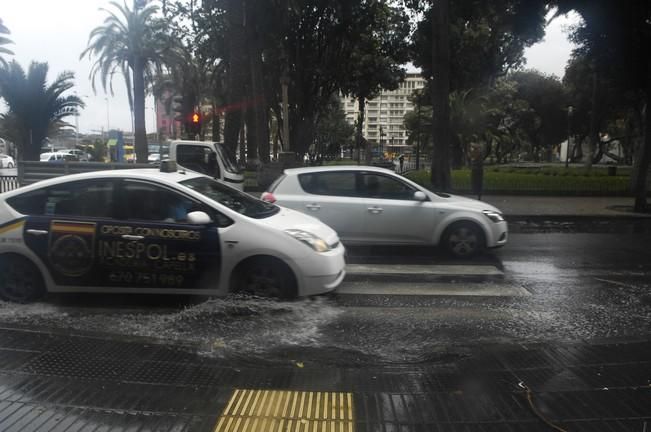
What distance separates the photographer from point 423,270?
309 inches

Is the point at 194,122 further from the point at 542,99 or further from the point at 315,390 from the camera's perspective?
the point at 542,99

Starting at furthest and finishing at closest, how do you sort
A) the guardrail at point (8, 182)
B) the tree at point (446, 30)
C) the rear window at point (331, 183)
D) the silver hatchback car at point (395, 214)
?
the guardrail at point (8, 182), the tree at point (446, 30), the rear window at point (331, 183), the silver hatchback car at point (395, 214)

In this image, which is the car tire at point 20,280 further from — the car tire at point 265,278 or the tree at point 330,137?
the tree at point 330,137

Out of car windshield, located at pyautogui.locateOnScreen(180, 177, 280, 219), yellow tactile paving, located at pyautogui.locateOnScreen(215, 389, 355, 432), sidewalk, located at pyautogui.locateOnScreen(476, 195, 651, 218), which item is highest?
car windshield, located at pyautogui.locateOnScreen(180, 177, 280, 219)

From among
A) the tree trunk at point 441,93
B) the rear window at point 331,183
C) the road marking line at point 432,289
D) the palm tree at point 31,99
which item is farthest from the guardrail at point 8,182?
the road marking line at point 432,289

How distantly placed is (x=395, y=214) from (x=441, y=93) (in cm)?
803

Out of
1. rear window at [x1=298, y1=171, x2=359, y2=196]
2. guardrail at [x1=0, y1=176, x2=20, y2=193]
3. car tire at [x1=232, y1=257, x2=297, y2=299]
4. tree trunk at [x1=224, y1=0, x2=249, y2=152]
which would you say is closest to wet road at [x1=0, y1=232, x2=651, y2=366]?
car tire at [x1=232, y1=257, x2=297, y2=299]

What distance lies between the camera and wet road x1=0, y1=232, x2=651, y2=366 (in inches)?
187

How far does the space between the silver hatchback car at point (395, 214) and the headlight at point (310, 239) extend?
281 centimetres

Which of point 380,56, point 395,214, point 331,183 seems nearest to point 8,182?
point 331,183

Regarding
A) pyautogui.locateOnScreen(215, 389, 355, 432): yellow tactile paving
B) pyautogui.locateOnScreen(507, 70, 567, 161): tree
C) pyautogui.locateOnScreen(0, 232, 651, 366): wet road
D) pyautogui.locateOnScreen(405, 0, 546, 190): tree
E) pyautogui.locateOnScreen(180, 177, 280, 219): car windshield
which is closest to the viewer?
pyautogui.locateOnScreen(215, 389, 355, 432): yellow tactile paving

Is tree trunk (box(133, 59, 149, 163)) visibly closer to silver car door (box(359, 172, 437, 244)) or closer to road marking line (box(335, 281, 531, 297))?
silver car door (box(359, 172, 437, 244))

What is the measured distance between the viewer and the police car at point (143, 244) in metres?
5.62

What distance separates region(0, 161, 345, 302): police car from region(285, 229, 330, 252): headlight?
0.5 inches
